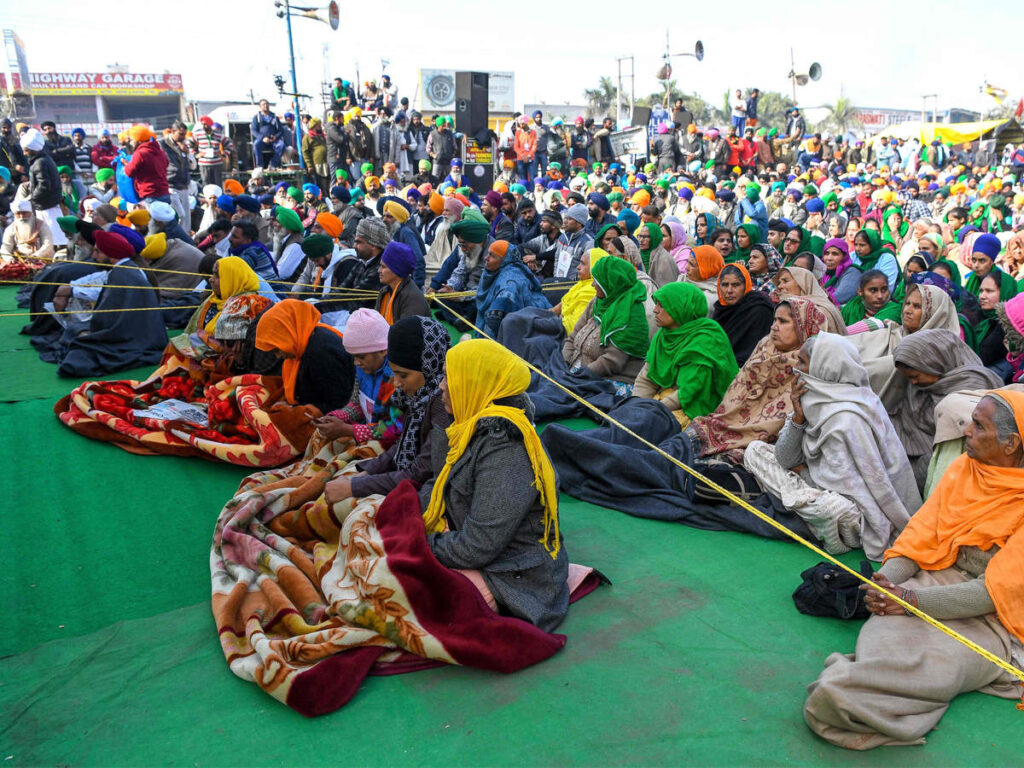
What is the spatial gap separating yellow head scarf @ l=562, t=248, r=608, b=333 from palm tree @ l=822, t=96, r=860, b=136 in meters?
49.3

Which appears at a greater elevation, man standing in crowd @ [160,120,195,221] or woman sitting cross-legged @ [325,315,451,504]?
man standing in crowd @ [160,120,195,221]

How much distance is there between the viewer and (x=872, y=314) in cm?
561

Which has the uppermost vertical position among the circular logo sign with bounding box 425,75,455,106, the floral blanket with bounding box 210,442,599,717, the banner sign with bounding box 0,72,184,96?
the banner sign with bounding box 0,72,184,96

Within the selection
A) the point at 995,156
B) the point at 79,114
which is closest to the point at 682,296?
the point at 995,156

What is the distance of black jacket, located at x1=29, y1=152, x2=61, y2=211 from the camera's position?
981cm

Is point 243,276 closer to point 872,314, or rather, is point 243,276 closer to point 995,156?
point 872,314

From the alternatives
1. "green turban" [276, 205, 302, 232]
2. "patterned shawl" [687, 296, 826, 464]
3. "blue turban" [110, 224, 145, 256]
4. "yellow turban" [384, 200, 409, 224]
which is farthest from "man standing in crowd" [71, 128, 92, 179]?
"patterned shawl" [687, 296, 826, 464]

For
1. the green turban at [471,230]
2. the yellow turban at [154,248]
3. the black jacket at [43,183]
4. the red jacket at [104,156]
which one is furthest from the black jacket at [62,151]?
the green turban at [471,230]

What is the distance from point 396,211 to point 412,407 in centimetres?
556

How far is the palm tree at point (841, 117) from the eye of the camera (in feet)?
167

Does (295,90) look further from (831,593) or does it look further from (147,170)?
(831,593)

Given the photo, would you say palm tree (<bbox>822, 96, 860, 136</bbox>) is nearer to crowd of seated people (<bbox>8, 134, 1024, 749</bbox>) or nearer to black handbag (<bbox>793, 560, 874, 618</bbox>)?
crowd of seated people (<bbox>8, 134, 1024, 749</bbox>)

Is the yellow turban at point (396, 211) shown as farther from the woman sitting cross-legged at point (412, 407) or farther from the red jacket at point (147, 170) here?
the woman sitting cross-legged at point (412, 407)

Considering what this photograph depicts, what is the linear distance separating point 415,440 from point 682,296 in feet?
7.28
